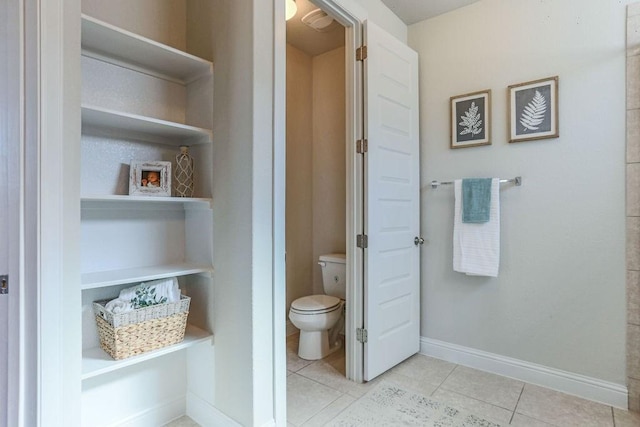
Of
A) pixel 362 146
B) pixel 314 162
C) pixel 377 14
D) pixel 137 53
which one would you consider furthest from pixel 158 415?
pixel 377 14

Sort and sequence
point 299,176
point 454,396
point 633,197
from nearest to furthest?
point 633,197, point 454,396, point 299,176

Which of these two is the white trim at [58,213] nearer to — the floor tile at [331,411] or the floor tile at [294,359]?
the floor tile at [331,411]

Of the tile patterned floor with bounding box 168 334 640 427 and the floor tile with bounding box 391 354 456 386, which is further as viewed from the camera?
Result: the floor tile with bounding box 391 354 456 386

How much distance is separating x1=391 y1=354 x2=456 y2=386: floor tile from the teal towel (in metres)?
1.02

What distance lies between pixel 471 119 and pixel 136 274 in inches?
87.8

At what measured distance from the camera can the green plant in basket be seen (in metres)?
1.46

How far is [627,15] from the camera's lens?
73.2 inches

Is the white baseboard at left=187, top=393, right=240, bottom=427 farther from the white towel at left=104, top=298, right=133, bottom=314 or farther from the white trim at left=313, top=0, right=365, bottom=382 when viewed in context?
the white trim at left=313, top=0, right=365, bottom=382

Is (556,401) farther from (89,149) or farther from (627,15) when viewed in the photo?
(89,149)

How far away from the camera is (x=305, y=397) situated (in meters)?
1.99

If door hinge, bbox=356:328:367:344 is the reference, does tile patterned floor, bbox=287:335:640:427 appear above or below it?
below

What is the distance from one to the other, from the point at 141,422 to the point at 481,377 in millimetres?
1991

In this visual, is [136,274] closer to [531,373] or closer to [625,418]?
[531,373]

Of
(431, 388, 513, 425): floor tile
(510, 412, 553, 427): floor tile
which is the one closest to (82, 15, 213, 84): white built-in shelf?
(431, 388, 513, 425): floor tile
